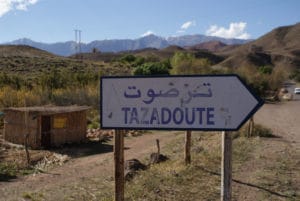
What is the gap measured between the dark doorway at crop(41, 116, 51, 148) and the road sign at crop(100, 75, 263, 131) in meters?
15.6

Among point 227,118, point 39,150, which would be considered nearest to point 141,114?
point 227,118

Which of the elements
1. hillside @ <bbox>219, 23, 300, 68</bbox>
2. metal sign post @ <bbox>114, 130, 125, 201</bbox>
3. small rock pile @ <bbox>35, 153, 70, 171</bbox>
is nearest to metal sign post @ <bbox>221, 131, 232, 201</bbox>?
metal sign post @ <bbox>114, 130, 125, 201</bbox>

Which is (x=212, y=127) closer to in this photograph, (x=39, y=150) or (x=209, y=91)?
(x=209, y=91)

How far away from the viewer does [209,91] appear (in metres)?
4.47

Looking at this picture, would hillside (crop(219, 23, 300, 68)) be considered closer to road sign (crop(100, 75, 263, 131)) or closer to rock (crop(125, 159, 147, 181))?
rock (crop(125, 159, 147, 181))

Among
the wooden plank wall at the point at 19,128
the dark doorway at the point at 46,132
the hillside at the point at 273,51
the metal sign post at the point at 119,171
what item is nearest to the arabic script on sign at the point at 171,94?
the metal sign post at the point at 119,171

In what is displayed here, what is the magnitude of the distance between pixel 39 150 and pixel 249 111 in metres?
16.0

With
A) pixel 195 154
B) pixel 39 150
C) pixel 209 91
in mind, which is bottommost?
pixel 39 150

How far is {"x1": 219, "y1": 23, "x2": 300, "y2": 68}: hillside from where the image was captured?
125 meters

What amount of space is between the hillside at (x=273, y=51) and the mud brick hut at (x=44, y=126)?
82.5 meters

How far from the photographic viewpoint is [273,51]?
484 feet

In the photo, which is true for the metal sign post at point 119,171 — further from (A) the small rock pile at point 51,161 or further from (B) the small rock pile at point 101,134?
(B) the small rock pile at point 101,134

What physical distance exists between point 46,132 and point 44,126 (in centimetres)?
28

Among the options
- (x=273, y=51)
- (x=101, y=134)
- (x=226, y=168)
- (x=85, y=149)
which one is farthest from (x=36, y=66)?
(x=273, y=51)
